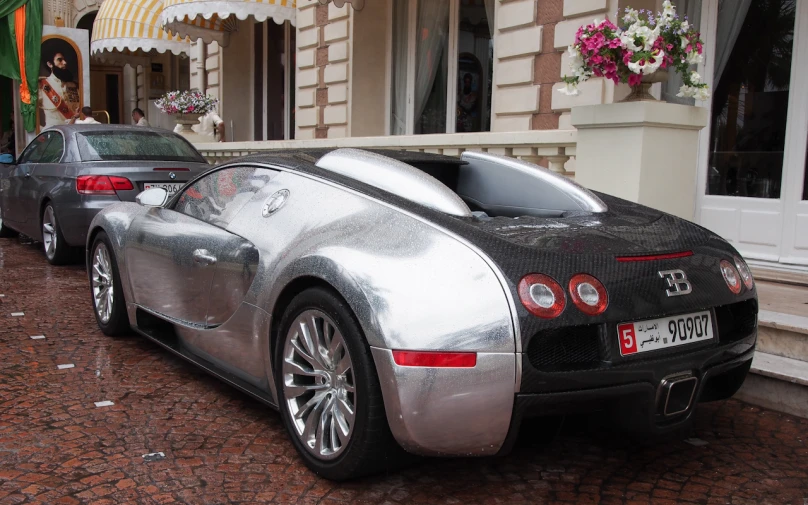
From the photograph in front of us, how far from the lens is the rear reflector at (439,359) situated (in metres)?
2.54

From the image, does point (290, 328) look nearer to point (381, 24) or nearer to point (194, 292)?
point (194, 292)

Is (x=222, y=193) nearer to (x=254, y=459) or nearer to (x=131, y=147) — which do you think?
(x=254, y=459)

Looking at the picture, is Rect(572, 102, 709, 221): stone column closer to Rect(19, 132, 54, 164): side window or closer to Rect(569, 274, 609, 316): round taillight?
Rect(569, 274, 609, 316): round taillight

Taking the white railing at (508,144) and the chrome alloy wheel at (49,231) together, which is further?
the chrome alloy wheel at (49,231)

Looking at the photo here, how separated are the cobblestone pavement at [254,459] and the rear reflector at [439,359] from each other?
57 cm

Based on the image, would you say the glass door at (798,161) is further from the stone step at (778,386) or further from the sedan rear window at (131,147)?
the sedan rear window at (131,147)

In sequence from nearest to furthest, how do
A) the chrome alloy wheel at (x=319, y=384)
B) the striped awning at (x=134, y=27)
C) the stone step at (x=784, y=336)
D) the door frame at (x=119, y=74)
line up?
the chrome alloy wheel at (x=319, y=384)
the stone step at (x=784, y=336)
the striped awning at (x=134, y=27)
the door frame at (x=119, y=74)

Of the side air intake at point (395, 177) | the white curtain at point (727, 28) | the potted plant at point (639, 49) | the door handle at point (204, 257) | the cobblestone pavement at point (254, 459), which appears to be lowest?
the cobblestone pavement at point (254, 459)

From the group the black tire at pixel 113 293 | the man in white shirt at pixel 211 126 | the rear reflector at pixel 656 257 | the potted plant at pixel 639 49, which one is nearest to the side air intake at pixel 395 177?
the rear reflector at pixel 656 257

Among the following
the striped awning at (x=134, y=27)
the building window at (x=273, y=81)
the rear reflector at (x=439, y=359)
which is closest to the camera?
the rear reflector at (x=439, y=359)

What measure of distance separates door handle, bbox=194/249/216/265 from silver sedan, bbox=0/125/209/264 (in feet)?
13.0

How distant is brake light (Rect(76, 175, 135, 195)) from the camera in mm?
7559

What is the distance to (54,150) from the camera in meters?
8.35

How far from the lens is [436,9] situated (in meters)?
11.3
